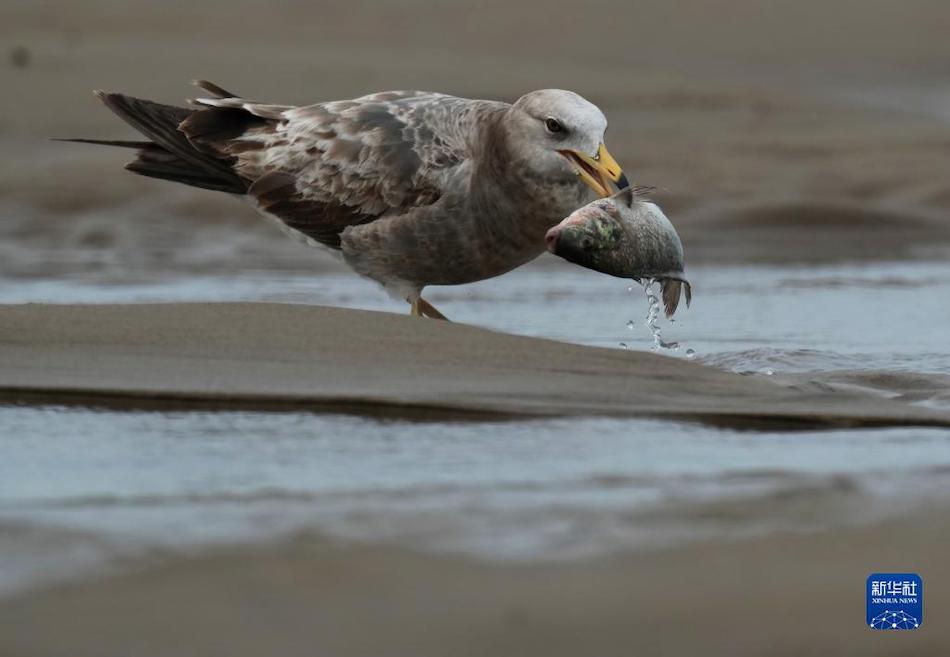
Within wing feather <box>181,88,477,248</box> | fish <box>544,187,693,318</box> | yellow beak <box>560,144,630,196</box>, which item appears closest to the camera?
fish <box>544,187,693,318</box>

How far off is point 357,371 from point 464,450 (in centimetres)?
76

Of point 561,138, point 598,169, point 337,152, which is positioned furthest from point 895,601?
point 337,152

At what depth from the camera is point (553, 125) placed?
261 inches

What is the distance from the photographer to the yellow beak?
21.0 feet

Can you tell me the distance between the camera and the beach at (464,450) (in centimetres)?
314

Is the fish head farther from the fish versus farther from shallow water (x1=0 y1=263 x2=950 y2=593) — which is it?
shallow water (x1=0 y1=263 x2=950 y2=593)

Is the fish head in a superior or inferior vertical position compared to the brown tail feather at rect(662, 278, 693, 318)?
superior

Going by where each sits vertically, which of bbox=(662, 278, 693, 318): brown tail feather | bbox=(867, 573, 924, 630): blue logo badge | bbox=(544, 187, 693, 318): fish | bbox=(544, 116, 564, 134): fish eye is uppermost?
bbox=(544, 116, 564, 134): fish eye

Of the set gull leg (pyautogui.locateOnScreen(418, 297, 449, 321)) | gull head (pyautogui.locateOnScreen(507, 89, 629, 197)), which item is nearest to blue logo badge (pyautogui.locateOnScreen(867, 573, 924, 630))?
gull head (pyautogui.locateOnScreen(507, 89, 629, 197))

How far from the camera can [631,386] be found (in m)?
4.95

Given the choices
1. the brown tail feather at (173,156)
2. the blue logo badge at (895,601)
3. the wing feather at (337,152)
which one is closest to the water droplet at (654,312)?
the wing feather at (337,152)

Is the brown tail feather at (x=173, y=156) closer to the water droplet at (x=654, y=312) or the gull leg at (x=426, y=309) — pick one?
the gull leg at (x=426, y=309)

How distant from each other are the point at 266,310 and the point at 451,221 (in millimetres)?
1420

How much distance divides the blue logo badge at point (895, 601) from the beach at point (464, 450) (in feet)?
0.09
